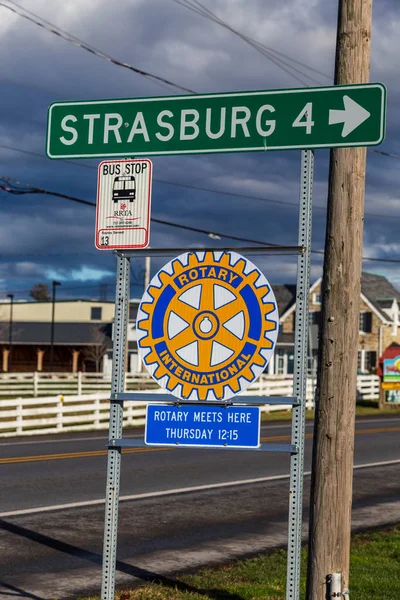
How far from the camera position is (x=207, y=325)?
5.93 meters

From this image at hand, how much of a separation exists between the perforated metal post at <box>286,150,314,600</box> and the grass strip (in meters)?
2.26

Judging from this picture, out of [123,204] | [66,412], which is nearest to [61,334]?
[66,412]

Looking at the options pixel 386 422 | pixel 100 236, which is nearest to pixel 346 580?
pixel 100 236

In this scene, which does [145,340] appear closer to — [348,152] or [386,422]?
[348,152]

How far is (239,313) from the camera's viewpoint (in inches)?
233

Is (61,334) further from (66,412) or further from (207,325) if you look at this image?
(207,325)

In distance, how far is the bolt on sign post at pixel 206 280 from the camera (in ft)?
19.0

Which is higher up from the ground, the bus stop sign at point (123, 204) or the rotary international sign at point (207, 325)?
the bus stop sign at point (123, 204)

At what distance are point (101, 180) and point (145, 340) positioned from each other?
1.11 metres

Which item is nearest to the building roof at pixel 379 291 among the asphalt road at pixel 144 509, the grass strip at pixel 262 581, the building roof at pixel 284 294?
the building roof at pixel 284 294

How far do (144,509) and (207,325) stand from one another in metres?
7.24

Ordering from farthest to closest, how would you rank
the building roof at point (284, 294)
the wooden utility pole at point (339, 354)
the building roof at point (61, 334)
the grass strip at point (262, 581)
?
the building roof at point (284, 294) → the building roof at point (61, 334) → the grass strip at point (262, 581) → the wooden utility pole at point (339, 354)

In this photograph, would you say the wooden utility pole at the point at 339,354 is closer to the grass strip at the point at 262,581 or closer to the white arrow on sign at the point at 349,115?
the white arrow on sign at the point at 349,115

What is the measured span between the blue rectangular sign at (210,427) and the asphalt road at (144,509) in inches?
114
